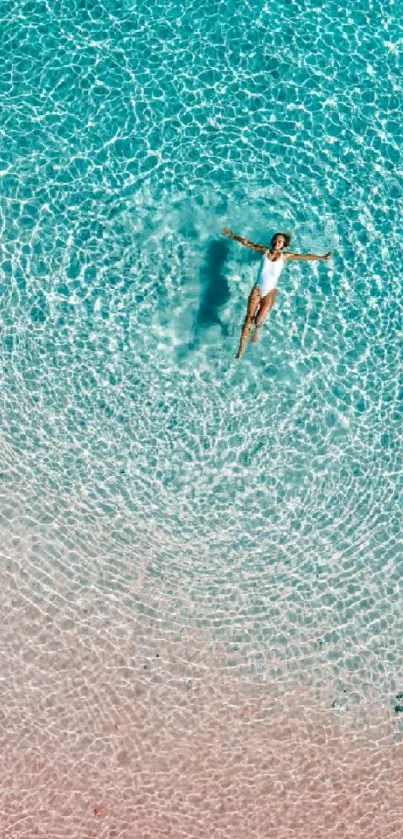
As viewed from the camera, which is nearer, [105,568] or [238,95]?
[105,568]

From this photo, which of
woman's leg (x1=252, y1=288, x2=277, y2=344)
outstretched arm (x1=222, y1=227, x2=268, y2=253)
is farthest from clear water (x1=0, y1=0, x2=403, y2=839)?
outstretched arm (x1=222, y1=227, x2=268, y2=253)

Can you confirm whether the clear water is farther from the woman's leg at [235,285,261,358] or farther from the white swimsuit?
the white swimsuit

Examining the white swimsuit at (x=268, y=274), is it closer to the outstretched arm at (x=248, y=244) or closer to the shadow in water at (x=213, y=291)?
the outstretched arm at (x=248, y=244)

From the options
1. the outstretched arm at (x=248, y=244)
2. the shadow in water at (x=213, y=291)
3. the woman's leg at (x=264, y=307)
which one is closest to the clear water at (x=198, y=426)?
the shadow in water at (x=213, y=291)

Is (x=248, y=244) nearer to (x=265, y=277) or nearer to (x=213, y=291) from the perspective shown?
(x=265, y=277)

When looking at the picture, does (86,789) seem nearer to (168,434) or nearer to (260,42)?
(168,434)

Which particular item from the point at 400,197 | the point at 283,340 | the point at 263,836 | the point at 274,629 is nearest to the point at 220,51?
the point at 400,197

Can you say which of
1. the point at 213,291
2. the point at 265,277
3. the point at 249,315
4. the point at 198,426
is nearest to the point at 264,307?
the point at 249,315
